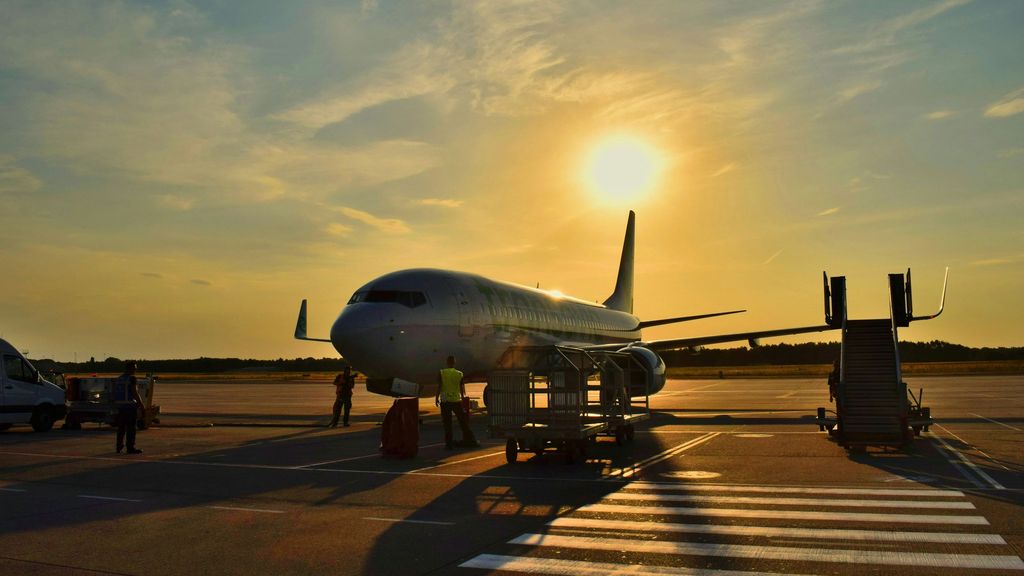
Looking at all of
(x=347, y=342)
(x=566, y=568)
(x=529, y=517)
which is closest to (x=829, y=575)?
(x=566, y=568)

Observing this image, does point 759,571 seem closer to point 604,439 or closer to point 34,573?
point 34,573

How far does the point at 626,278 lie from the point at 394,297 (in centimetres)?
3111

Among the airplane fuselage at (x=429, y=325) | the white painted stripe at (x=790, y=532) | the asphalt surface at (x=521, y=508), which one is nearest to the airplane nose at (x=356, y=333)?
the airplane fuselage at (x=429, y=325)

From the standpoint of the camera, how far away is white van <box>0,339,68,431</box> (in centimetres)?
2345

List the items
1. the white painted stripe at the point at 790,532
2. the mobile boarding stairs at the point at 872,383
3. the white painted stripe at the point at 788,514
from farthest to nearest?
the mobile boarding stairs at the point at 872,383 → the white painted stripe at the point at 788,514 → the white painted stripe at the point at 790,532

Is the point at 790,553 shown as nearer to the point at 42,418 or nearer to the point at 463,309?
the point at 463,309

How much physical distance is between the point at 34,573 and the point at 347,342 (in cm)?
1524

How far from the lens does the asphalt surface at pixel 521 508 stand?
760 cm

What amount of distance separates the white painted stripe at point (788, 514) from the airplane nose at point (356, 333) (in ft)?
42.8

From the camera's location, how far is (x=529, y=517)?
977 centimetres

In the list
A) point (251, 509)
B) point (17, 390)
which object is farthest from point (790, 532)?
point (17, 390)

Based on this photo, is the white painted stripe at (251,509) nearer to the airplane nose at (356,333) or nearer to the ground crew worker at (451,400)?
the ground crew worker at (451,400)

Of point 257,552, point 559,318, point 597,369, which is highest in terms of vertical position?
point 559,318

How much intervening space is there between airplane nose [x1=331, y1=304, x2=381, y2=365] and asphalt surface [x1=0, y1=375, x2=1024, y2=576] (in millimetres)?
3530
